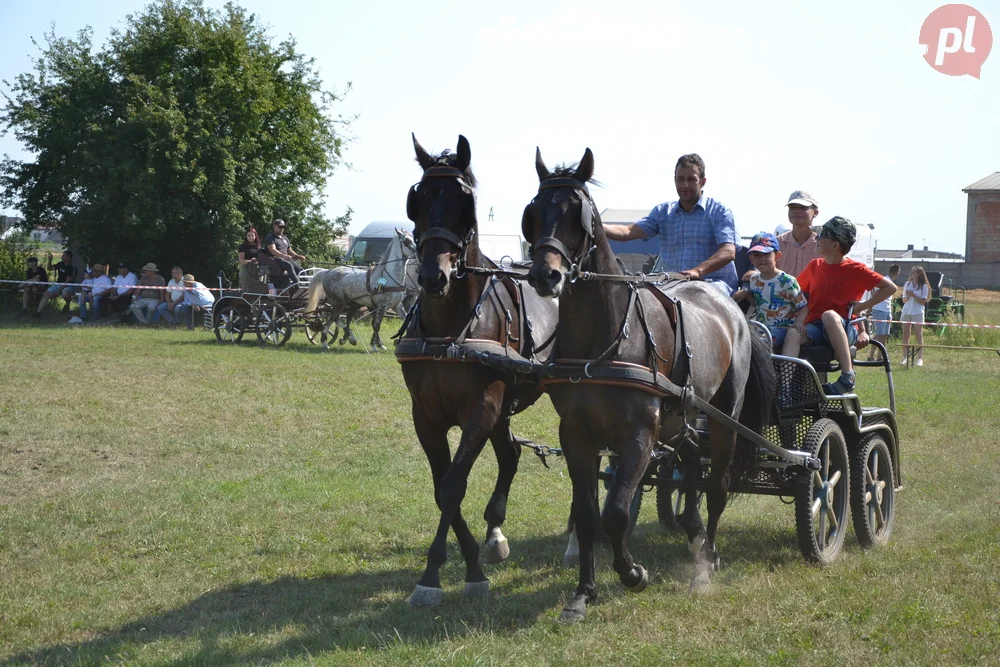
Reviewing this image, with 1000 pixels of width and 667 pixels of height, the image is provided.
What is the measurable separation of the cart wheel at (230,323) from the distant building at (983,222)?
3944 centimetres

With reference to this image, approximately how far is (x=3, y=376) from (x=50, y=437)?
13.0 feet

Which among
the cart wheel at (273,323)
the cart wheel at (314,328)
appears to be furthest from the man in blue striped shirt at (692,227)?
the cart wheel at (273,323)

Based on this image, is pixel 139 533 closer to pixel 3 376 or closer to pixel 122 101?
pixel 3 376

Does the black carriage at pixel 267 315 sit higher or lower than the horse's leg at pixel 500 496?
higher

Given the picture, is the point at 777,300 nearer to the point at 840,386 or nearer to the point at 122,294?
the point at 840,386

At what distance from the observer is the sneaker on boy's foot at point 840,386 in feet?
19.8

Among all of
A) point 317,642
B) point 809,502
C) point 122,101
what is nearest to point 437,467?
point 317,642

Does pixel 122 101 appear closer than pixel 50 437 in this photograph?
No

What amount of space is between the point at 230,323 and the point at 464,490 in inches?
579

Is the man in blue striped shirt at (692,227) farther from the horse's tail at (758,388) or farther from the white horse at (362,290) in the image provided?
the white horse at (362,290)

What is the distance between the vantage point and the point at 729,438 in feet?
18.6

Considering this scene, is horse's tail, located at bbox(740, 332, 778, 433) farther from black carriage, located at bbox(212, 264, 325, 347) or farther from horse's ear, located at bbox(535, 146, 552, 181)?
black carriage, located at bbox(212, 264, 325, 347)

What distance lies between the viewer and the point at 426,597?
501cm

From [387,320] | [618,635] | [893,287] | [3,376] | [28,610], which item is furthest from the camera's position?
[387,320]
